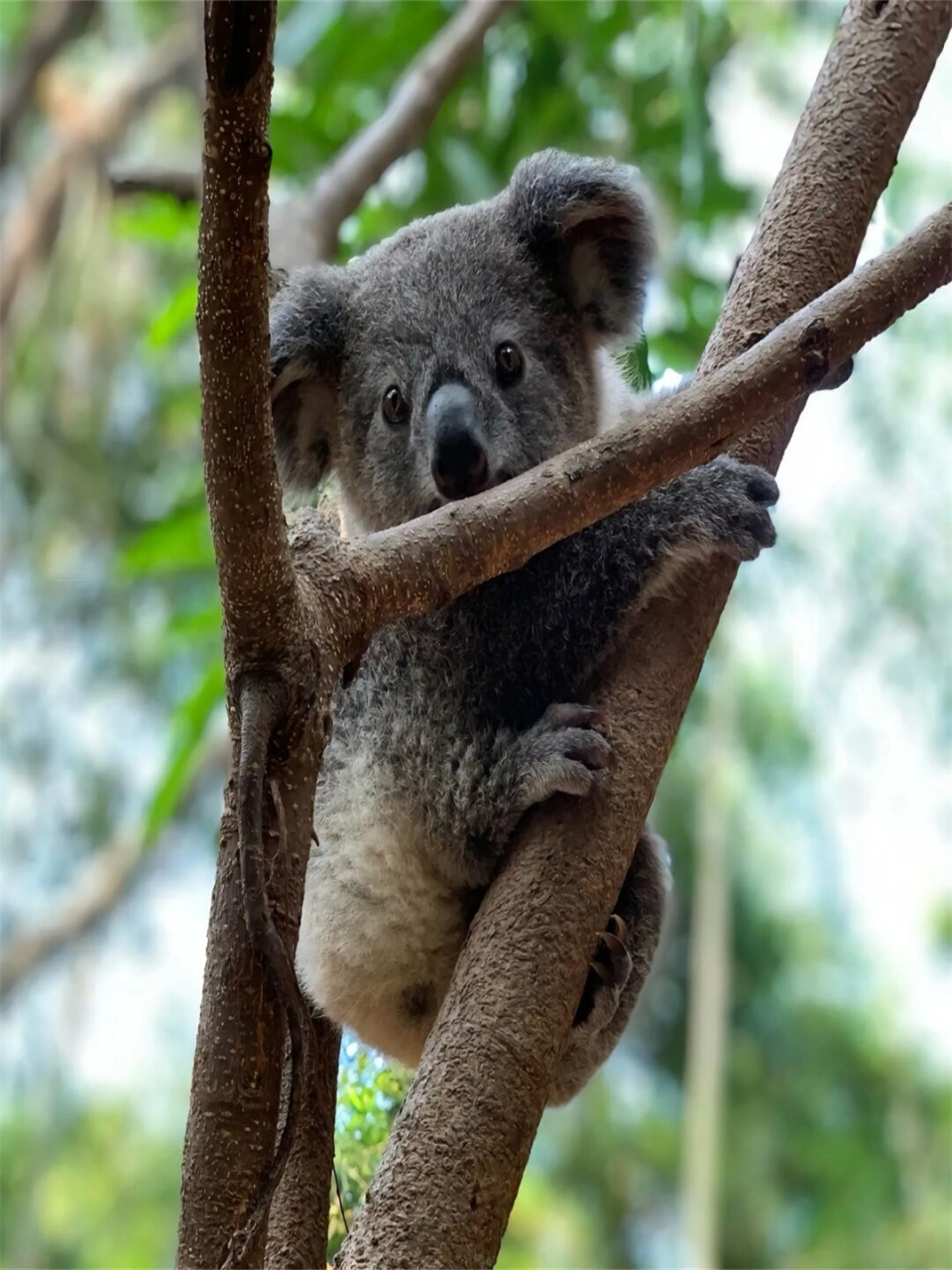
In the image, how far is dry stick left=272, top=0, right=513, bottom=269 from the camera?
2.92m

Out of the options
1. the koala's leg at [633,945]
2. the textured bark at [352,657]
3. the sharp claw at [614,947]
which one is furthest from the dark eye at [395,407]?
the sharp claw at [614,947]

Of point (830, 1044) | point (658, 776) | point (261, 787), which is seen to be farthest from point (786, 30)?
point (830, 1044)

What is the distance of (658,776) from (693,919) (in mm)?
5534

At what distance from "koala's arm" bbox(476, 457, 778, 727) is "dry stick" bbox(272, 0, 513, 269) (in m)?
1.00

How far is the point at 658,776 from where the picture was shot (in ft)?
5.57

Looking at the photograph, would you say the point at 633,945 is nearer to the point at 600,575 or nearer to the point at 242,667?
the point at 600,575

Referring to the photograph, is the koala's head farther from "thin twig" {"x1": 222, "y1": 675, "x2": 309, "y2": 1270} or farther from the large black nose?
"thin twig" {"x1": 222, "y1": 675, "x2": 309, "y2": 1270}

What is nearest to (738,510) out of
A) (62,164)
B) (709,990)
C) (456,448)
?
(456,448)

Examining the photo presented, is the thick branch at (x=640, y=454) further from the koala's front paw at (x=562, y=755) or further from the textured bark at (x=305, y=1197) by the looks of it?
the textured bark at (x=305, y=1197)

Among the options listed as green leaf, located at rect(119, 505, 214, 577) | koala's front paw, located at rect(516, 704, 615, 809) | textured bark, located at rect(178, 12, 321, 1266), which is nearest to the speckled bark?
textured bark, located at rect(178, 12, 321, 1266)

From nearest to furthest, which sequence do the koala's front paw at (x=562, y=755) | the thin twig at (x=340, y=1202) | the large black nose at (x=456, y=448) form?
1. the koala's front paw at (x=562, y=755)
2. the thin twig at (x=340, y=1202)
3. the large black nose at (x=456, y=448)

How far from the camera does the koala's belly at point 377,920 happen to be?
80.7 inches

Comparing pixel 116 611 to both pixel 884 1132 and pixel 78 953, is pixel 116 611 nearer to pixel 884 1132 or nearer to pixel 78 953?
pixel 78 953

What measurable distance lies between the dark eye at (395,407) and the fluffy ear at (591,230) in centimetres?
35
